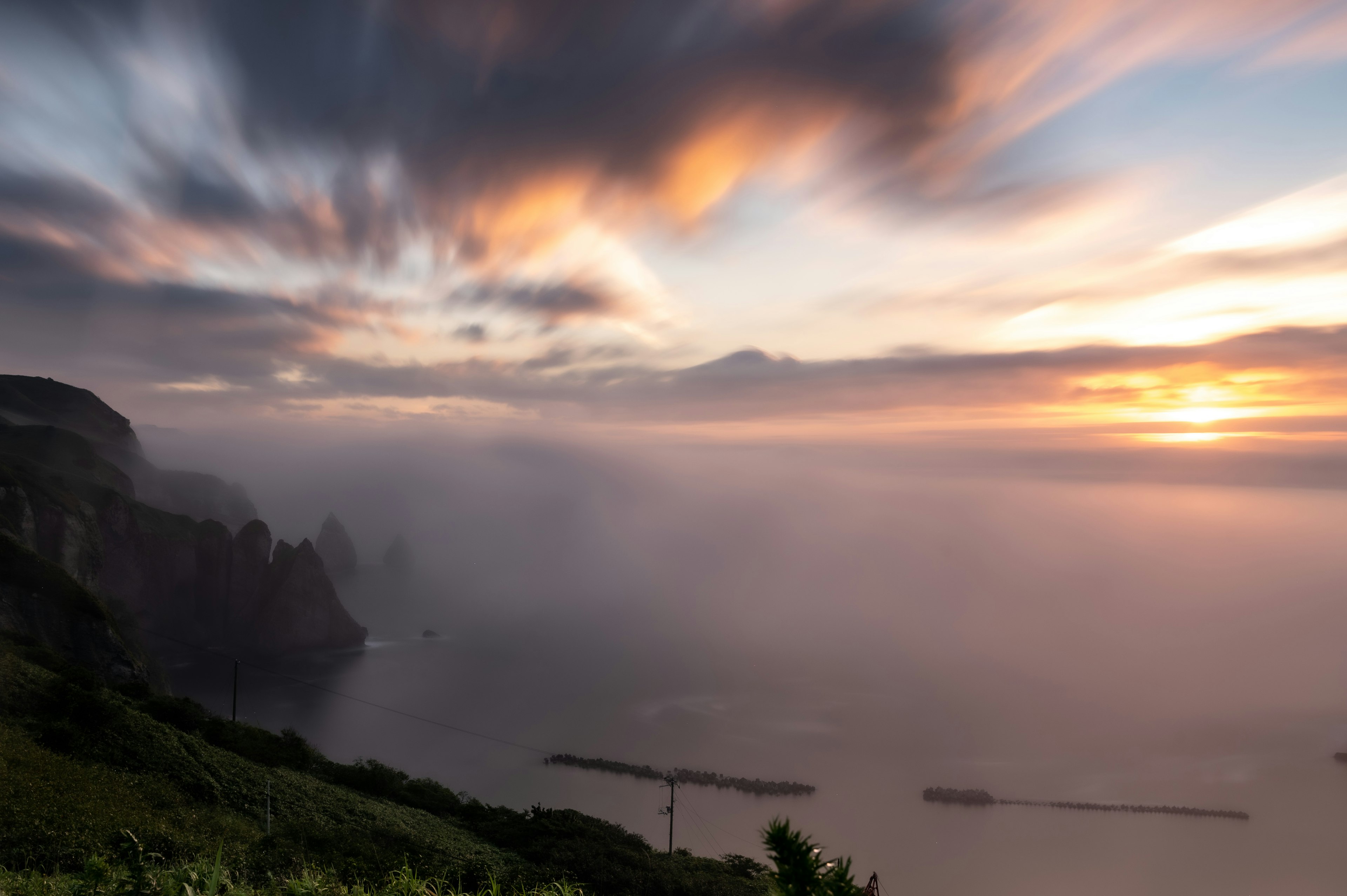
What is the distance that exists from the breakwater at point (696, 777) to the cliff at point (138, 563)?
73686 millimetres

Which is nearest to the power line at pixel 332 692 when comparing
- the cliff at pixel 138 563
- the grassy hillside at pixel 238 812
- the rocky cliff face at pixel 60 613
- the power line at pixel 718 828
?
the cliff at pixel 138 563

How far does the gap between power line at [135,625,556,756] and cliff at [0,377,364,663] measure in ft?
6.16

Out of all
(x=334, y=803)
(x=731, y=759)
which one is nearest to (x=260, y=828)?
(x=334, y=803)

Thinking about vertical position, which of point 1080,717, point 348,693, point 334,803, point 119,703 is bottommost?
point 1080,717

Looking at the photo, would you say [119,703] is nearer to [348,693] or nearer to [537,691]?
[348,693]

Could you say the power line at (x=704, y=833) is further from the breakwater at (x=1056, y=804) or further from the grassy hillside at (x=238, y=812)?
the grassy hillside at (x=238, y=812)

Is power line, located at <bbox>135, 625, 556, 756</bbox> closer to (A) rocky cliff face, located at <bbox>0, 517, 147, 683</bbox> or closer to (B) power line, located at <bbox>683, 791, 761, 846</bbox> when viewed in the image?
(B) power line, located at <bbox>683, 791, 761, 846</bbox>

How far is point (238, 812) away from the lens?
1323 inches

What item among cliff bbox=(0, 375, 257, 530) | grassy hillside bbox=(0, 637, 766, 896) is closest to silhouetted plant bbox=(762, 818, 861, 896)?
grassy hillside bbox=(0, 637, 766, 896)

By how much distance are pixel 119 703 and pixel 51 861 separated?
84.4 feet

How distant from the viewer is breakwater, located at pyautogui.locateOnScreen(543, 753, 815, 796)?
366ft

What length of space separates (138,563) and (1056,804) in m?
179

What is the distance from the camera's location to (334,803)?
40.6 m

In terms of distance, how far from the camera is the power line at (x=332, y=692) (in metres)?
131
